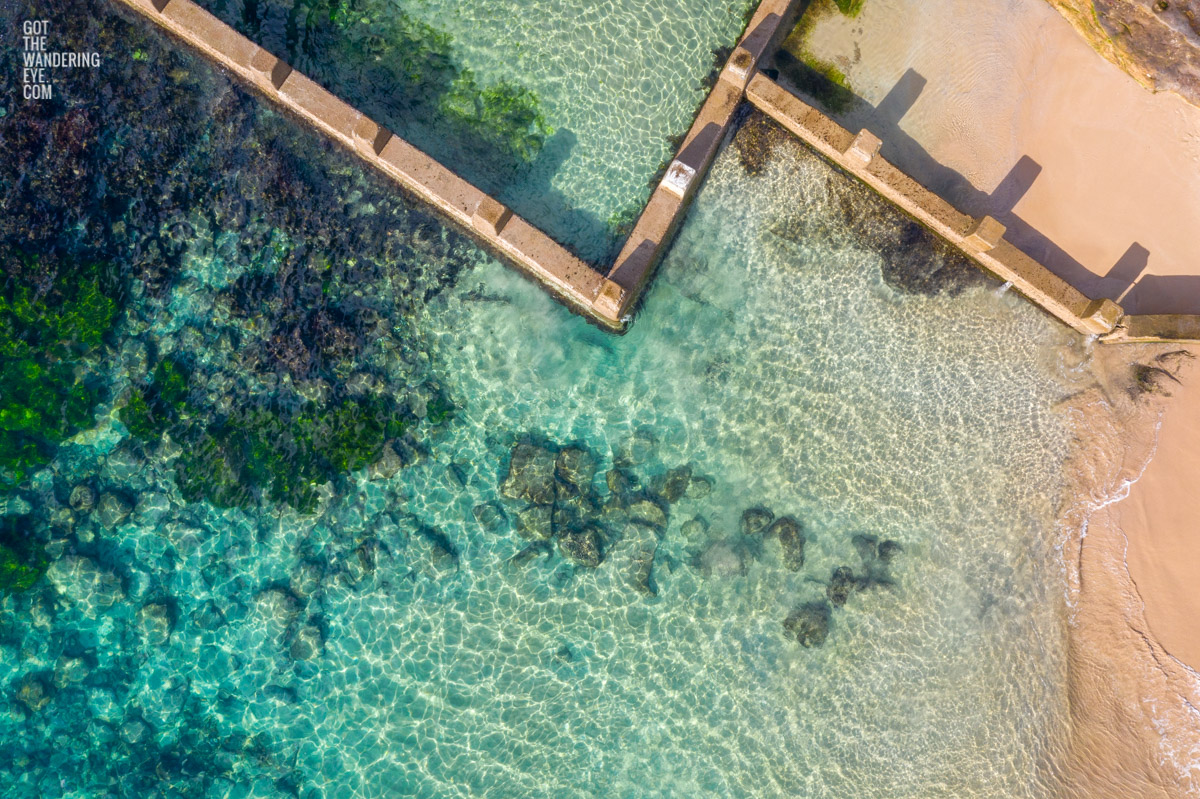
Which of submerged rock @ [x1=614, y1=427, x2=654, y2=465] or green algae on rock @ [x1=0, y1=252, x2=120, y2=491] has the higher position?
submerged rock @ [x1=614, y1=427, x2=654, y2=465]

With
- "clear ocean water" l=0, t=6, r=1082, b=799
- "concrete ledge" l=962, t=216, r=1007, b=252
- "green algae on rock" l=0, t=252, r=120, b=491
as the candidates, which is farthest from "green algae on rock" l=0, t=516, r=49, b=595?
"concrete ledge" l=962, t=216, r=1007, b=252

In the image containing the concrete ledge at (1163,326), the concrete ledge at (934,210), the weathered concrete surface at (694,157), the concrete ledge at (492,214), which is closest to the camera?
the concrete ledge at (492,214)

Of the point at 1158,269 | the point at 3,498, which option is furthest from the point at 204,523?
the point at 1158,269

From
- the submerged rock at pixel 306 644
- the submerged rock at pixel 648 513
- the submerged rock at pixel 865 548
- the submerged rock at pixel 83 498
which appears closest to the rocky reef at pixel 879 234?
the submerged rock at pixel 865 548

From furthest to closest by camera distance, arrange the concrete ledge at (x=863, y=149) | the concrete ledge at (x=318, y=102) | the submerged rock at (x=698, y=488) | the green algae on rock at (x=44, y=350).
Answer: the submerged rock at (x=698, y=488), the green algae on rock at (x=44, y=350), the concrete ledge at (x=318, y=102), the concrete ledge at (x=863, y=149)

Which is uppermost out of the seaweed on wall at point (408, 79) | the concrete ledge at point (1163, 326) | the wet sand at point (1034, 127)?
the wet sand at point (1034, 127)

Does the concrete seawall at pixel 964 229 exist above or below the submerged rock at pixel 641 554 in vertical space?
above

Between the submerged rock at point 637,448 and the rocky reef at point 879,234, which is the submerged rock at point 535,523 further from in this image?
the rocky reef at point 879,234

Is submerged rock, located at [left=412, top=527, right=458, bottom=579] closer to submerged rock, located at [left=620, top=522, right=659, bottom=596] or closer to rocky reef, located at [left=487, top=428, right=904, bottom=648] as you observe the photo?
rocky reef, located at [left=487, top=428, right=904, bottom=648]
